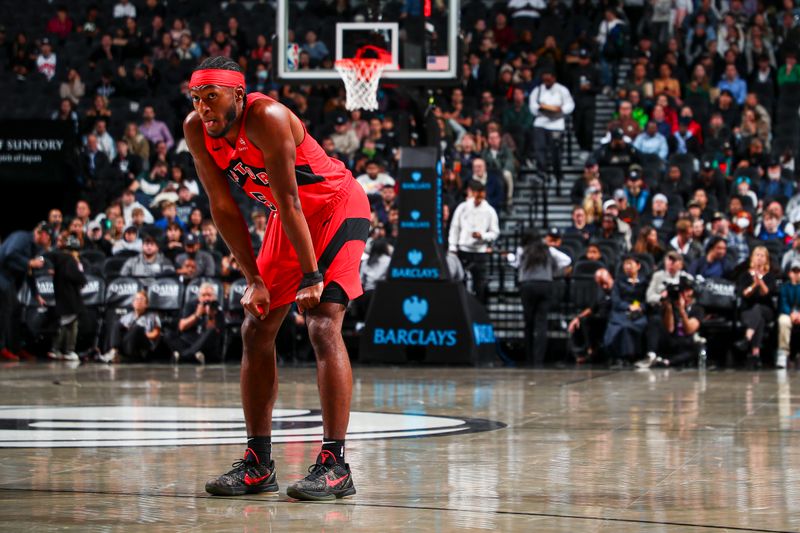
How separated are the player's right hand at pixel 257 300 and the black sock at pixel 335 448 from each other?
0.58 meters

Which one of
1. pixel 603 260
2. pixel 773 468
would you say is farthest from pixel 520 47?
pixel 773 468

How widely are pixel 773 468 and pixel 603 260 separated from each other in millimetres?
10813

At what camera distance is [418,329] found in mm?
15211

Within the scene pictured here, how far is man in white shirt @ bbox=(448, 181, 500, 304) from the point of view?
55.7 ft

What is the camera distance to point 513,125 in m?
20.9

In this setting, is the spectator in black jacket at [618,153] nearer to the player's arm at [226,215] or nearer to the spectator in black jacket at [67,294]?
the spectator in black jacket at [67,294]

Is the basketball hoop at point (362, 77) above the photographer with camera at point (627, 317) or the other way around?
above

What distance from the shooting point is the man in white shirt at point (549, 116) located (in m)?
20.5

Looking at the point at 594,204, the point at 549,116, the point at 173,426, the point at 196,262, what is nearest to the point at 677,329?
the point at 594,204

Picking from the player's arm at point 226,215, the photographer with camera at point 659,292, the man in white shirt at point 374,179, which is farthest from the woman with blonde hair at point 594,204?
the player's arm at point 226,215

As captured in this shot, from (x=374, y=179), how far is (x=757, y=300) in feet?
19.8

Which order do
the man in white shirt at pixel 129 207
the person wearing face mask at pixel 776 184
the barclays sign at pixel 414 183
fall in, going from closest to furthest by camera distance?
the barclays sign at pixel 414 183
the person wearing face mask at pixel 776 184
the man in white shirt at pixel 129 207

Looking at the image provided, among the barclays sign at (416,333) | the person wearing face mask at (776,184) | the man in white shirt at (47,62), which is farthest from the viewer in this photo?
the man in white shirt at (47,62)

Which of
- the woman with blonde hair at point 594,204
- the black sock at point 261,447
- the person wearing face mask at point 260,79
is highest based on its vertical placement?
the person wearing face mask at point 260,79
